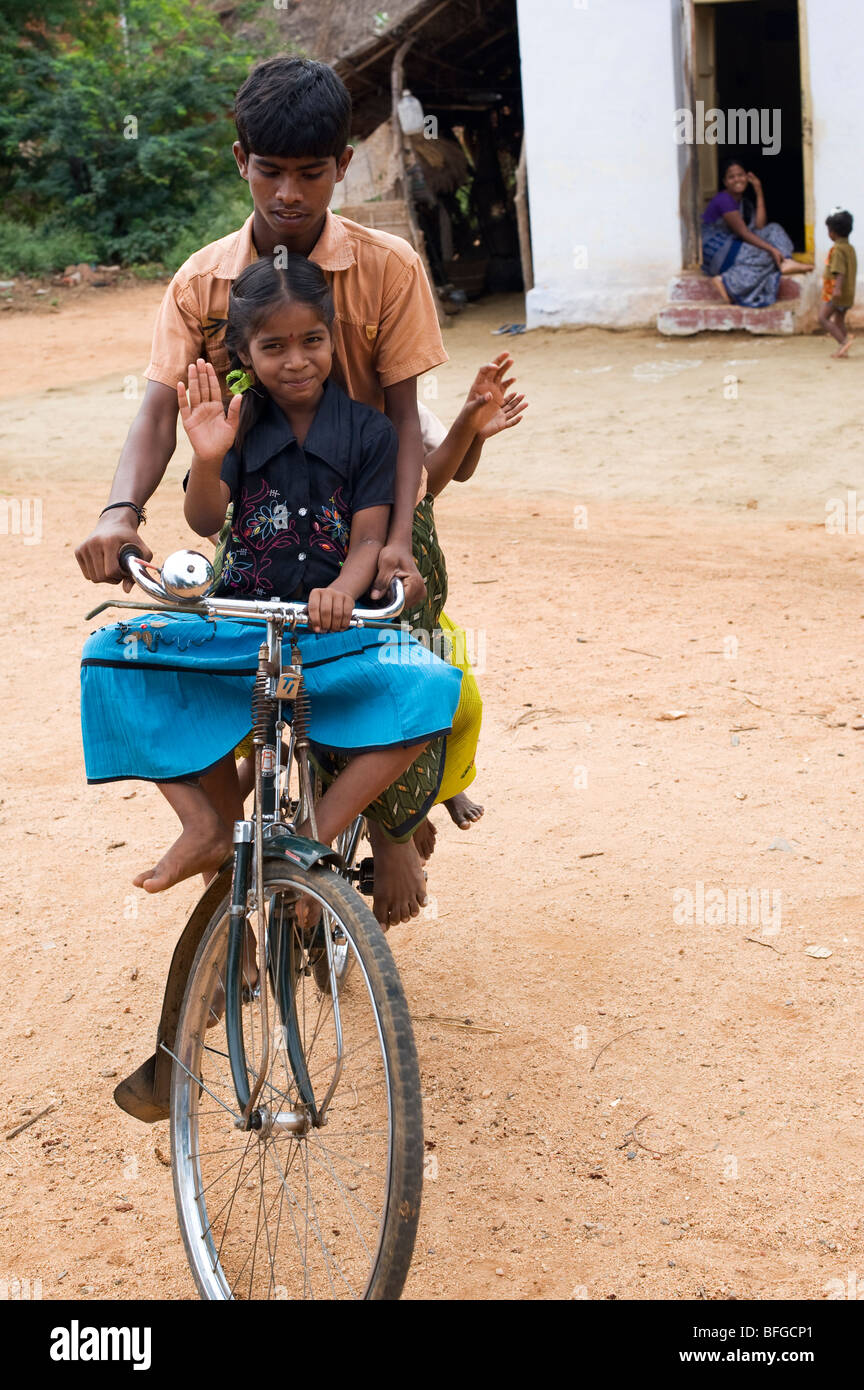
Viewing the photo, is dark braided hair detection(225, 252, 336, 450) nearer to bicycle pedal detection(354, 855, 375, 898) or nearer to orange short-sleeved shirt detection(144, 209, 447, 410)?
orange short-sleeved shirt detection(144, 209, 447, 410)

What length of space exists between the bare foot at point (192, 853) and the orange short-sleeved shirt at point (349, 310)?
2.98 feet

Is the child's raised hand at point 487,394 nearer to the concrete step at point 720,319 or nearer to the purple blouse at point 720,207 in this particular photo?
the concrete step at point 720,319

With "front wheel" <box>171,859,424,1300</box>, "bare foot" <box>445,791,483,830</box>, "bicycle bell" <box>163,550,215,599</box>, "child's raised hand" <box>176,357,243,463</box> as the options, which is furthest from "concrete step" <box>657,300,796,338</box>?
"bicycle bell" <box>163,550,215,599</box>

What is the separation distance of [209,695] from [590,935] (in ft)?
5.04

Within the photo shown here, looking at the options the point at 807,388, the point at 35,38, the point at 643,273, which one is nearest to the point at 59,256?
the point at 35,38

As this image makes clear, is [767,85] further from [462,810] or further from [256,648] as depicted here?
[256,648]

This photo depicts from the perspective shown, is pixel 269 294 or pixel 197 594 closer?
pixel 197 594

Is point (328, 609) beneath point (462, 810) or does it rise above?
above

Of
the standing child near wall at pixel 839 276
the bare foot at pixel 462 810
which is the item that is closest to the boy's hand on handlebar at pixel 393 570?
the bare foot at pixel 462 810

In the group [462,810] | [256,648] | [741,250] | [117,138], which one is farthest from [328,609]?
[117,138]

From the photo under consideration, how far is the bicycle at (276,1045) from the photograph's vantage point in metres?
2.12

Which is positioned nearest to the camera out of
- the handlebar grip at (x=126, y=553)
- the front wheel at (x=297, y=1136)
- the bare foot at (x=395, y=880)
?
the front wheel at (x=297, y=1136)

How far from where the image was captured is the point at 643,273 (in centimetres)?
1234

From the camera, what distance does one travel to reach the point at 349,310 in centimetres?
281
